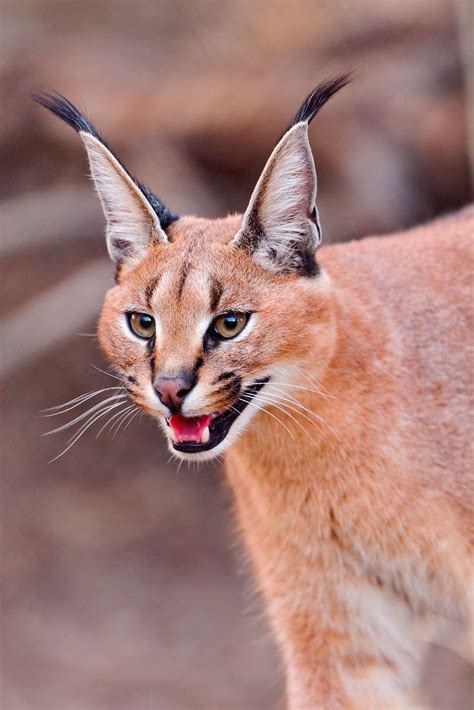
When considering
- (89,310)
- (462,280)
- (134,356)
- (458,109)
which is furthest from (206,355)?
(458,109)

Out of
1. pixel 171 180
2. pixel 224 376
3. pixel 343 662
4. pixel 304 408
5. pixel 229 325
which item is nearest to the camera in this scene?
pixel 224 376

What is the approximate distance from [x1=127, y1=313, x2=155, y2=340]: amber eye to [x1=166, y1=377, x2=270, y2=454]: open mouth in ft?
1.21

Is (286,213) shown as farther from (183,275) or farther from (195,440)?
(195,440)

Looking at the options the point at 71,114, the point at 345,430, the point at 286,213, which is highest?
the point at 71,114

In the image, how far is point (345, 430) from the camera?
4461 millimetres

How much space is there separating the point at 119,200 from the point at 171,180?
5.17 metres

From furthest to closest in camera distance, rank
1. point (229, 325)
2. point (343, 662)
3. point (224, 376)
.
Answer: point (343, 662) < point (229, 325) < point (224, 376)

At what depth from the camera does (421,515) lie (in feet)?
14.6

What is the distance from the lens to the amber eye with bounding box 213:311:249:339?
386 centimetres

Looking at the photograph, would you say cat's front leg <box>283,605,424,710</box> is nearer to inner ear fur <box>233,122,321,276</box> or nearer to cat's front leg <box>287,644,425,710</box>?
cat's front leg <box>287,644,425,710</box>

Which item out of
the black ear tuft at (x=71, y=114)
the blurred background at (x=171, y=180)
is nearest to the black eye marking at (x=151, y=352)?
the black ear tuft at (x=71, y=114)

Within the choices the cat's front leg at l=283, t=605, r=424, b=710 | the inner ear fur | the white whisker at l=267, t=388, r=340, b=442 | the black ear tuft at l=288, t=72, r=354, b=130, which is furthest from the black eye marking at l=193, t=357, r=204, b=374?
the cat's front leg at l=283, t=605, r=424, b=710

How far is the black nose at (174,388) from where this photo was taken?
12.0 feet

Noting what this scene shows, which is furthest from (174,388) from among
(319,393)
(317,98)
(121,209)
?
(317,98)
